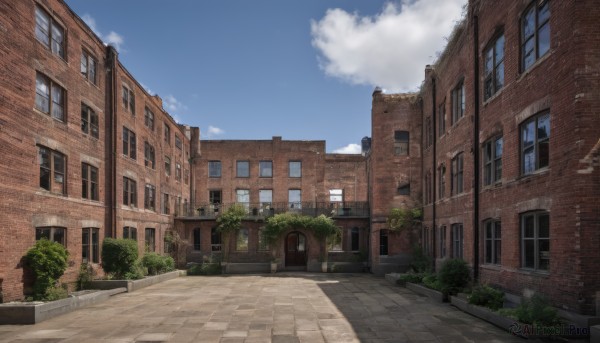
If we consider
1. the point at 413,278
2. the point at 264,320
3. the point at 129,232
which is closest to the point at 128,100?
the point at 129,232

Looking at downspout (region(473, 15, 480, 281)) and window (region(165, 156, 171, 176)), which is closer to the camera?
downspout (region(473, 15, 480, 281))

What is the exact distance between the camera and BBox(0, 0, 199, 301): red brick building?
1377cm

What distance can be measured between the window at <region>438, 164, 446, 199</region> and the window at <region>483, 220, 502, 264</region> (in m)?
5.88

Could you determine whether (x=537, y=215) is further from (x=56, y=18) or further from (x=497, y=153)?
(x=56, y=18)

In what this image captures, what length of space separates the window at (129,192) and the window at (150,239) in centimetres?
282

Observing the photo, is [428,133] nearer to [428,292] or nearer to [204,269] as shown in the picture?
[428,292]

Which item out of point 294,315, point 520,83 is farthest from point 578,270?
point 294,315

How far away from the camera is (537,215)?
11844 millimetres

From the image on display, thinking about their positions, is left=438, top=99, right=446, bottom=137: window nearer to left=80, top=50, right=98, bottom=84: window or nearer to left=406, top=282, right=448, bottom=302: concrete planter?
left=406, top=282, right=448, bottom=302: concrete planter

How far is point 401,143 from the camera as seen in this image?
28516mm

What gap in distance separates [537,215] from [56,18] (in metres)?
17.9

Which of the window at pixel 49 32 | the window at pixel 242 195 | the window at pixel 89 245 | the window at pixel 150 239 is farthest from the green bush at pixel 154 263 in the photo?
the window at pixel 242 195

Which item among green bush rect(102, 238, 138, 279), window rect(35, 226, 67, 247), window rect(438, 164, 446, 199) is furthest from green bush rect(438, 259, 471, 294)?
window rect(35, 226, 67, 247)

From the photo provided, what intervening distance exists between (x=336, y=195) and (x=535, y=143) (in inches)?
1207
